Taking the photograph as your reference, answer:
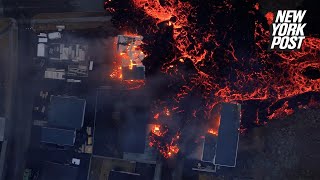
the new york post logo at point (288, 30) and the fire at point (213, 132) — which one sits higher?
the new york post logo at point (288, 30)

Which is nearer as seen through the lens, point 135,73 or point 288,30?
point 288,30

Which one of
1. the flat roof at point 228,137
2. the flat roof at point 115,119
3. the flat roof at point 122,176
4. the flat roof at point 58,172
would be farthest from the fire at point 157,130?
the flat roof at point 58,172

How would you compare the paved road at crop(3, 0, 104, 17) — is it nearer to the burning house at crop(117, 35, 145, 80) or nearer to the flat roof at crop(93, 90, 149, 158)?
the burning house at crop(117, 35, 145, 80)

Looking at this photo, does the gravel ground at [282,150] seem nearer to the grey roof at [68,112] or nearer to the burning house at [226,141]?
the burning house at [226,141]

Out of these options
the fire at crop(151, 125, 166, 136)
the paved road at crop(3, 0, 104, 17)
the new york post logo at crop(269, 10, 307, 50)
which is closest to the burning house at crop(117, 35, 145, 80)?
the paved road at crop(3, 0, 104, 17)

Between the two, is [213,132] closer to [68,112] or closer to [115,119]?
[115,119]

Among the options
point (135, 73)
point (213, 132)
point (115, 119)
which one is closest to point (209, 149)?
point (213, 132)
